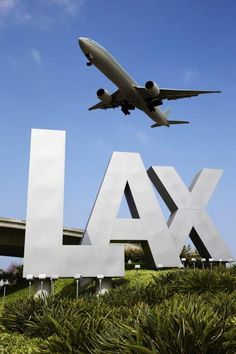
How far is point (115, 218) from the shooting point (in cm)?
2948

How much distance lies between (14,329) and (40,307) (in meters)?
1.38

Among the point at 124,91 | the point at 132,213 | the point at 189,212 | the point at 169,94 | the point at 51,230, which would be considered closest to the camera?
the point at 51,230

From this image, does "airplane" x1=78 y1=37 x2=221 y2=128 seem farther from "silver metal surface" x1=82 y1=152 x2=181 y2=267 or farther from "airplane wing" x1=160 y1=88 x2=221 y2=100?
"silver metal surface" x1=82 y1=152 x2=181 y2=267

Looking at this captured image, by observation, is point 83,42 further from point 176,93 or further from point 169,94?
point 176,93

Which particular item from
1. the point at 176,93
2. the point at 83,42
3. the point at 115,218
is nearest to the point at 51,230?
the point at 115,218

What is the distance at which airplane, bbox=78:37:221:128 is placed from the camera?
28891 mm

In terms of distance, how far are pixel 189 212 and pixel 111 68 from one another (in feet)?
49.5

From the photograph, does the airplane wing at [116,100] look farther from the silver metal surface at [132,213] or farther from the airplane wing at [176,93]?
the silver metal surface at [132,213]

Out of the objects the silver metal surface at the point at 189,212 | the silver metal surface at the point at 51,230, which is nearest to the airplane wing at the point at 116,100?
the silver metal surface at the point at 189,212

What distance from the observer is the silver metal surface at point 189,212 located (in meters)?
33.4

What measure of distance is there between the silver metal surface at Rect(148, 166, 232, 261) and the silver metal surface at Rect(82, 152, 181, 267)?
248 centimetres

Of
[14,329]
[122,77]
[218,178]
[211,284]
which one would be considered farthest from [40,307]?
[218,178]

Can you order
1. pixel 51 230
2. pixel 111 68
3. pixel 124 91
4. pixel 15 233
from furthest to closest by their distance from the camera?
pixel 15 233, pixel 124 91, pixel 111 68, pixel 51 230

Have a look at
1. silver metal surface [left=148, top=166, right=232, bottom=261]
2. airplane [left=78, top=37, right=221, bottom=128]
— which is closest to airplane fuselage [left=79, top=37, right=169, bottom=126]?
airplane [left=78, top=37, right=221, bottom=128]
